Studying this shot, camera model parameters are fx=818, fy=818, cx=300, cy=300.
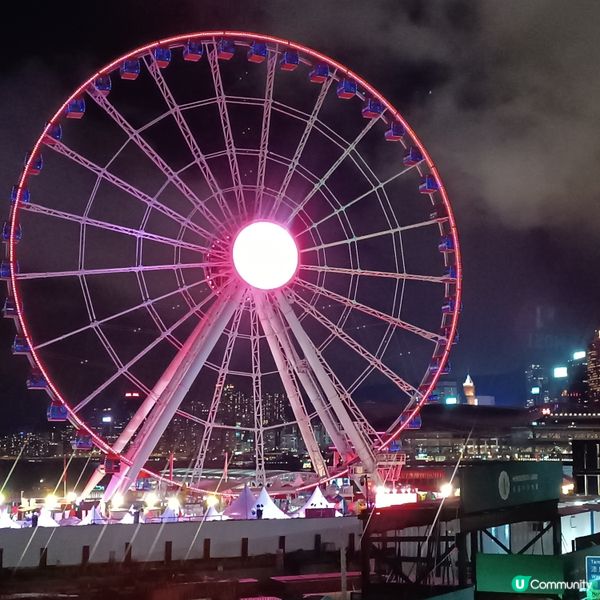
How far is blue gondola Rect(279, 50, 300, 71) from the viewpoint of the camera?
32.2 m

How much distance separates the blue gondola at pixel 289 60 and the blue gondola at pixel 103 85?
6.82m

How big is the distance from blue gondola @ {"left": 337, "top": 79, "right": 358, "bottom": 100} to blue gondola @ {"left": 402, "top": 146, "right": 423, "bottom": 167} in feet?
10.7

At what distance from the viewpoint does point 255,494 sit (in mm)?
34594

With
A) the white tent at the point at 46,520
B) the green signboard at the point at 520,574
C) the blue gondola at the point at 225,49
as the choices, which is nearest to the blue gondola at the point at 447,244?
the blue gondola at the point at 225,49

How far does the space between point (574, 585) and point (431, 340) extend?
67.4ft

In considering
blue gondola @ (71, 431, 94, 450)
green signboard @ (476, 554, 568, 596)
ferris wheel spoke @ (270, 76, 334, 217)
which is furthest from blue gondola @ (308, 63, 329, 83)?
green signboard @ (476, 554, 568, 596)

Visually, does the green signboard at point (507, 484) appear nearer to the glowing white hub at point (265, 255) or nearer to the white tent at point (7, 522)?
the glowing white hub at point (265, 255)

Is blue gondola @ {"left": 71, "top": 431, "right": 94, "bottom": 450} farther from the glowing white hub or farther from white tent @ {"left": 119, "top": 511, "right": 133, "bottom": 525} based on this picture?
the glowing white hub

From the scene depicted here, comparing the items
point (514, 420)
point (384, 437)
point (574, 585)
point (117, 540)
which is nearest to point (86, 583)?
point (117, 540)

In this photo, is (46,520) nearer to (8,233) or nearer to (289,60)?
(8,233)

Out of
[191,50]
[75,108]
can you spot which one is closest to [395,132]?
[191,50]

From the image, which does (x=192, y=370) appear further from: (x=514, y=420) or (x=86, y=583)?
(x=514, y=420)

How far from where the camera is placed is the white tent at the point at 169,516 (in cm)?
3070

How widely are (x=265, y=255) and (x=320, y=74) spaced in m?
7.63
